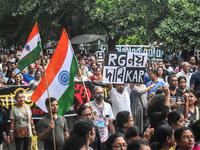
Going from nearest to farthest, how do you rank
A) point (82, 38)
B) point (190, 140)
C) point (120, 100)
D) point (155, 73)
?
1. point (190, 140)
2. point (120, 100)
3. point (155, 73)
4. point (82, 38)

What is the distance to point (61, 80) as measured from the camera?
22.2 ft

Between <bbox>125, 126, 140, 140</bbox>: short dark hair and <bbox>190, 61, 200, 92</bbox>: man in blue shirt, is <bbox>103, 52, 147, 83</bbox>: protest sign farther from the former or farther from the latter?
<bbox>125, 126, 140, 140</bbox>: short dark hair

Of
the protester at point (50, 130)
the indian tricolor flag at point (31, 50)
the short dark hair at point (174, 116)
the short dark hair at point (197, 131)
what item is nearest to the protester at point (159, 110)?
the short dark hair at point (174, 116)

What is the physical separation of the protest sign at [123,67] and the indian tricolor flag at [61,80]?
3.17 feet

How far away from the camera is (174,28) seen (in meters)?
17.8

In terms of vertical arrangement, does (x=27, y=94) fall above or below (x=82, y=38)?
below

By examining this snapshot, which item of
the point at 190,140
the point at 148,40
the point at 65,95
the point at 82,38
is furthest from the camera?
the point at 82,38

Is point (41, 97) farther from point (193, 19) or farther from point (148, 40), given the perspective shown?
point (148, 40)

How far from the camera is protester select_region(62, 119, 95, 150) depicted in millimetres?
3795

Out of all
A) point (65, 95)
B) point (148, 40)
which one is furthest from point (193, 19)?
point (65, 95)

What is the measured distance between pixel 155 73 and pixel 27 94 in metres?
3.09

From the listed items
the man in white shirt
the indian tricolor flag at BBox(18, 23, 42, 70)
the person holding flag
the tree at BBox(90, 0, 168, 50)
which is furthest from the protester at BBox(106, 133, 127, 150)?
the tree at BBox(90, 0, 168, 50)

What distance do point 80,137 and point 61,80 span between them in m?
2.80

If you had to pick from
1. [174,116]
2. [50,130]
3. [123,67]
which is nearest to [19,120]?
[50,130]
